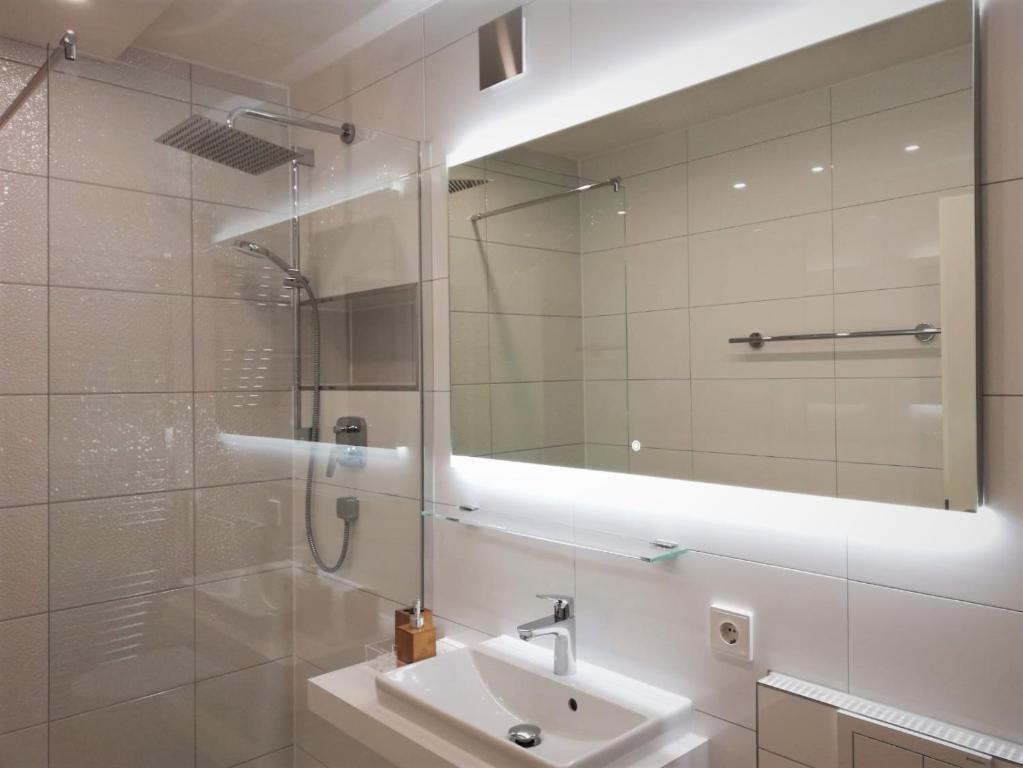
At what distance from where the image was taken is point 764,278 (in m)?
1.40

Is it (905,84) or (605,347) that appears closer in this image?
(905,84)

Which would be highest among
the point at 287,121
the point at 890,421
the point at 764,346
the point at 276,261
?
the point at 287,121

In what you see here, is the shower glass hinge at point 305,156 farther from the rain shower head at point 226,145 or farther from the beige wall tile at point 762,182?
the beige wall tile at point 762,182

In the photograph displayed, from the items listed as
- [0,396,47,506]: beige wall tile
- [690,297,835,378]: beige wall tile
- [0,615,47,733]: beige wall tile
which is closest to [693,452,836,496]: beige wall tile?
[690,297,835,378]: beige wall tile

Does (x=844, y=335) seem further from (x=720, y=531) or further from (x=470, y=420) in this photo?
(x=470, y=420)

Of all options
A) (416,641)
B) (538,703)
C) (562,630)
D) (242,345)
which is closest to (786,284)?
(562,630)

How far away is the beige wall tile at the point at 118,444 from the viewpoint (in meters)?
1.74

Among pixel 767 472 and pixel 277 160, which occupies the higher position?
pixel 277 160

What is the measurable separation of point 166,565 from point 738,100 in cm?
173

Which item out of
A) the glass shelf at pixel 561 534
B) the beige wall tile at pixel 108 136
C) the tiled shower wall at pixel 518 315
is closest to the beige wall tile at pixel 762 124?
the tiled shower wall at pixel 518 315

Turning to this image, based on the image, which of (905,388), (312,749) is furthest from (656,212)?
(312,749)

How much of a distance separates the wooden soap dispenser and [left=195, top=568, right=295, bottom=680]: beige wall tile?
410 millimetres

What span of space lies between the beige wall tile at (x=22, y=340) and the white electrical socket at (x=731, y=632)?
5.34ft

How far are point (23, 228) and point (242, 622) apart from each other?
1158mm
